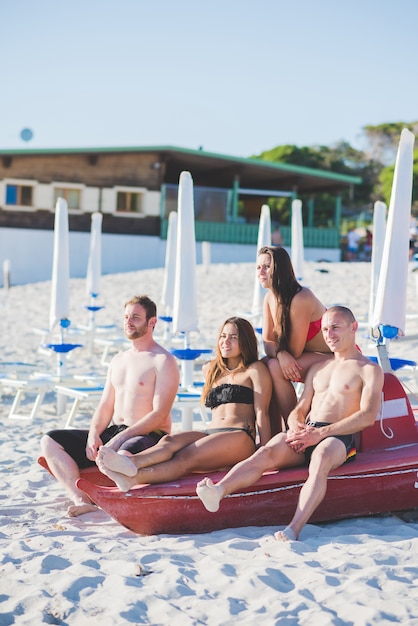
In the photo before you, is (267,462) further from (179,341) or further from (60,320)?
(179,341)

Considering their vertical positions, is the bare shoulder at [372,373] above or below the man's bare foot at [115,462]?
above

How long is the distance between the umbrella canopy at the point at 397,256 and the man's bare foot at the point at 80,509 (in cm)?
233

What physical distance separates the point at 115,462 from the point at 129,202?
75.9 ft

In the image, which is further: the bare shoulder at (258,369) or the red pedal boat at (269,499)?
the bare shoulder at (258,369)

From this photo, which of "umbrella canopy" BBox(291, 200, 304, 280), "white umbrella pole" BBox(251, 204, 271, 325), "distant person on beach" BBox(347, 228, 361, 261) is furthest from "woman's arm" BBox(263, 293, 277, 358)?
"distant person on beach" BBox(347, 228, 361, 261)

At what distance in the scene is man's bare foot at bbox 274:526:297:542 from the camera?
3.90 meters

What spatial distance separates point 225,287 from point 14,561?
565 inches

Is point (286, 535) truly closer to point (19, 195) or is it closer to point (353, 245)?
point (19, 195)

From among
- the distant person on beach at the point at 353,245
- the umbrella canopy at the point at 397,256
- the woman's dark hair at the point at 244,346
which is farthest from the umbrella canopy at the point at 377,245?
the distant person on beach at the point at 353,245

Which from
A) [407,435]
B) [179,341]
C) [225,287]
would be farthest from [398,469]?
[225,287]

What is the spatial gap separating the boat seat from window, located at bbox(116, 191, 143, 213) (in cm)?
2258

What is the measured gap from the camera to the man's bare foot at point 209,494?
399 cm

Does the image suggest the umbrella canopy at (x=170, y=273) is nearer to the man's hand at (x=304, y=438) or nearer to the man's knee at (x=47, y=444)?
the man's knee at (x=47, y=444)

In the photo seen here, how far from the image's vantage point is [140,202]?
1048 inches
